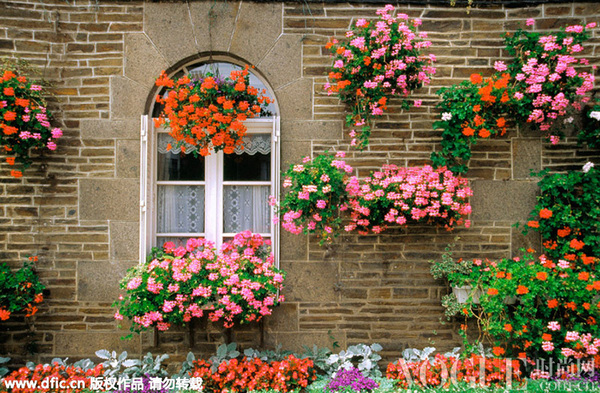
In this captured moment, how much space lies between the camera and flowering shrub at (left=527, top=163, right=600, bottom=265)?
407 centimetres

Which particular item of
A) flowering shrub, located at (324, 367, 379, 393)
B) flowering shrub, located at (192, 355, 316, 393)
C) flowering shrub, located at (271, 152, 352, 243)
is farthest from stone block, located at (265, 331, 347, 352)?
flowering shrub, located at (271, 152, 352, 243)

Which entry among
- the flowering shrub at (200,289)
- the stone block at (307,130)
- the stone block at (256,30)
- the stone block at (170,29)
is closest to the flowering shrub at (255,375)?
the flowering shrub at (200,289)

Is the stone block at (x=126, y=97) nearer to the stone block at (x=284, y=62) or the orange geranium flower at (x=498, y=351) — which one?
the stone block at (x=284, y=62)

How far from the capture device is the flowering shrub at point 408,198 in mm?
3898

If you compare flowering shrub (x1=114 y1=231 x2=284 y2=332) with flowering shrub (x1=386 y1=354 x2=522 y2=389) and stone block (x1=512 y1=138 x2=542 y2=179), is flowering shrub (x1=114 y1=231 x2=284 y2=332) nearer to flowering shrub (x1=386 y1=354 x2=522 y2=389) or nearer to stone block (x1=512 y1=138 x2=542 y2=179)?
flowering shrub (x1=386 y1=354 x2=522 y2=389)

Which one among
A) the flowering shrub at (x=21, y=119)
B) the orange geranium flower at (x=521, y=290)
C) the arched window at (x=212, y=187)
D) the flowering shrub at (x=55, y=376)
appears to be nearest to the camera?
the orange geranium flower at (x=521, y=290)

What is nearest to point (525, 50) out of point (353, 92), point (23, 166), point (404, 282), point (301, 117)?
point (353, 92)

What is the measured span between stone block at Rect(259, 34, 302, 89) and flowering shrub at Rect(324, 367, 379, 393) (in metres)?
2.91

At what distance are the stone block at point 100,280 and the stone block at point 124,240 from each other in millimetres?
81

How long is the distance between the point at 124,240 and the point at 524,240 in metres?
4.13

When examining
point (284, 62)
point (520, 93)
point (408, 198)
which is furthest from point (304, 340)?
point (520, 93)

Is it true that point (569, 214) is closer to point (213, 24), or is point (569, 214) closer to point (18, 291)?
point (213, 24)

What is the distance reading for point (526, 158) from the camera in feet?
14.3

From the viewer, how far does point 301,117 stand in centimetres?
434
